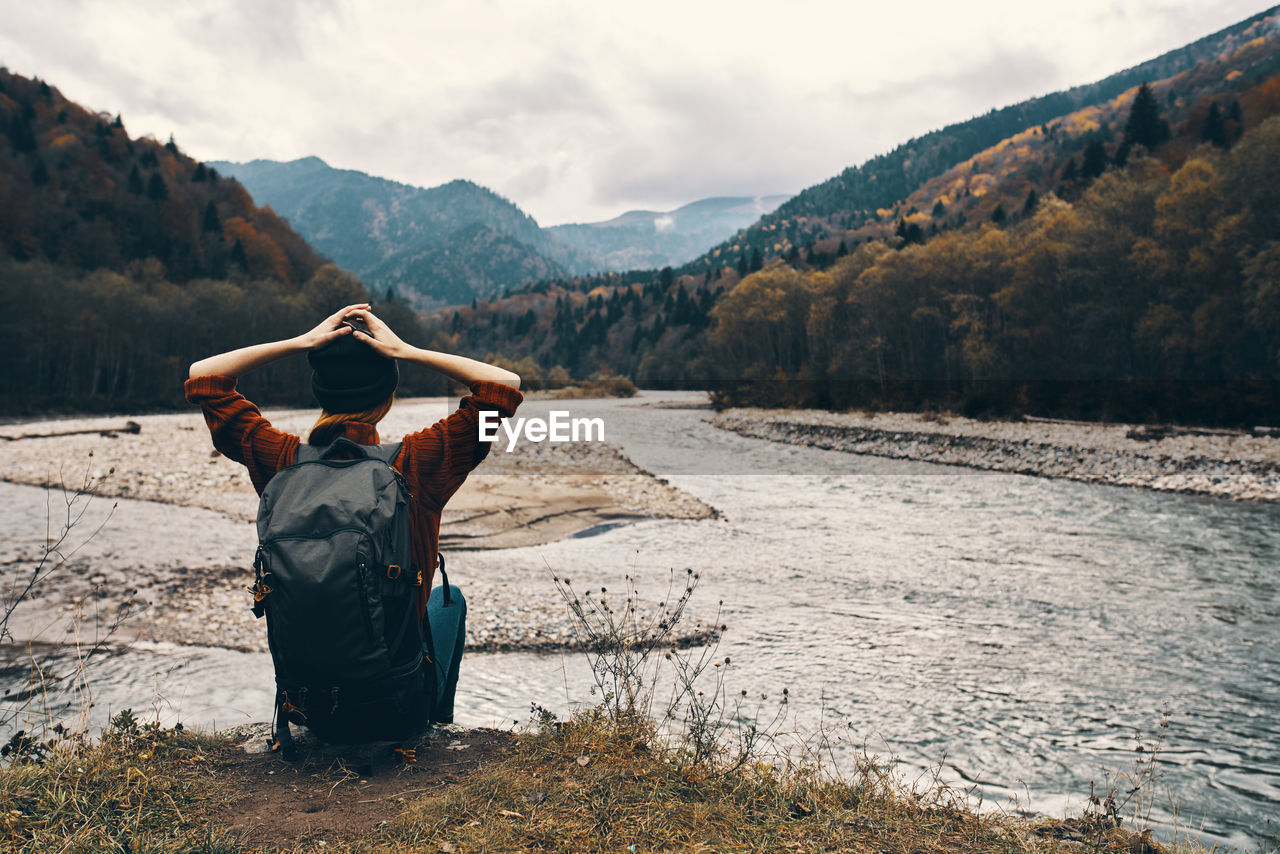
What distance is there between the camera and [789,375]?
6662cm

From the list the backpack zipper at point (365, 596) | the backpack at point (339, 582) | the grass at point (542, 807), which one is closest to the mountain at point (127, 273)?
the grass at point (542, 807)

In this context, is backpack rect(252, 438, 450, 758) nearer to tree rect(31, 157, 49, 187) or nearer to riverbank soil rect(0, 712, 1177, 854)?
riverbank soil rect(0, 712, 1177, 854)

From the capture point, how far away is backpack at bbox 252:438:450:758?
7.93ft

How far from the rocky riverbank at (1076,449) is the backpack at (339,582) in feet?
81.4

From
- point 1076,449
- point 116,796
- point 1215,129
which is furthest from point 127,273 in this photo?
point 1215,129

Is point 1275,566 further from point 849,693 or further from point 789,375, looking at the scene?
point 789,375

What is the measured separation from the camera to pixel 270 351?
2.93m

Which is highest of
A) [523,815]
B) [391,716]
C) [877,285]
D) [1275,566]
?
[877,285]

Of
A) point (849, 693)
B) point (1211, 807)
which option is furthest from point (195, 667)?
point (1211, 807)

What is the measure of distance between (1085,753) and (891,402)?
4441 centimetres

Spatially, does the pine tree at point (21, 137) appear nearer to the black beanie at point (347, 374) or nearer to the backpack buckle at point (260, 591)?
the black beanie at point (347, 374)

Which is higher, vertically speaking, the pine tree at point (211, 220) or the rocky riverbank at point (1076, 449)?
the pine tree at point (211, 220)

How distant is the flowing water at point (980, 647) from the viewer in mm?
5637

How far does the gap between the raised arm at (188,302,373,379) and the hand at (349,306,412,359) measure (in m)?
0.03
